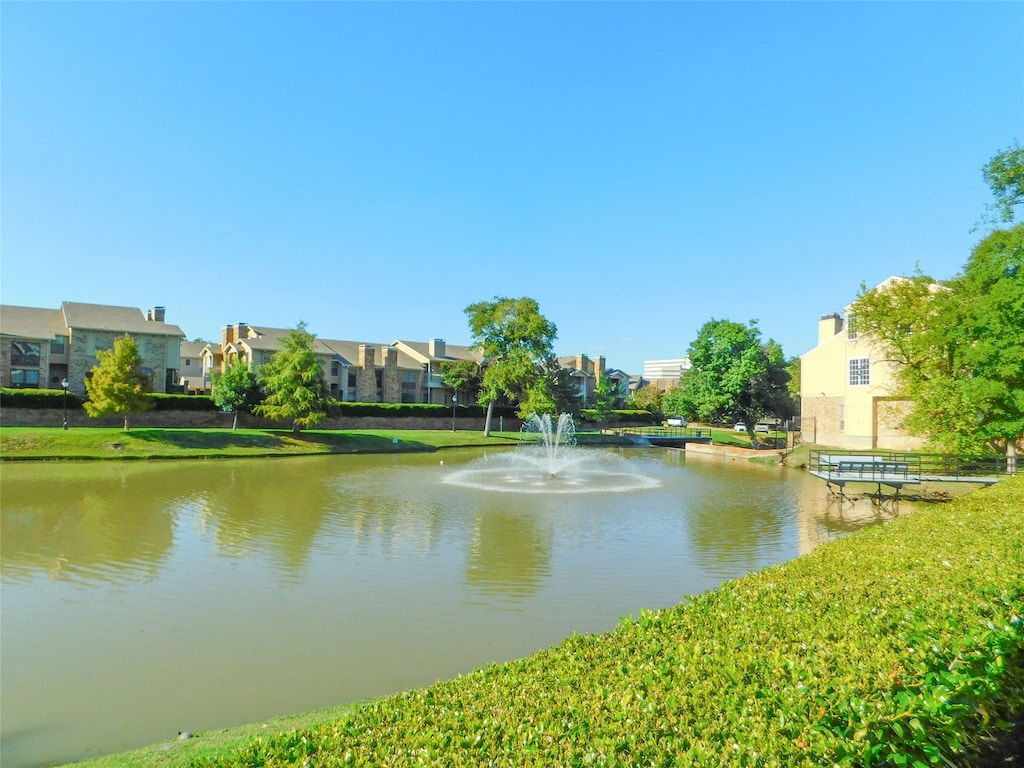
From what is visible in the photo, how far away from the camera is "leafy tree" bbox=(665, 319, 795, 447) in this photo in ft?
164

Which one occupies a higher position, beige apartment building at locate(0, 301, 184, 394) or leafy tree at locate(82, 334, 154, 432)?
beige apartment building at locate(0, 301, 184, 394)

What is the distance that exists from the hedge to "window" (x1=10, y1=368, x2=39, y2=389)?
56.3 meters

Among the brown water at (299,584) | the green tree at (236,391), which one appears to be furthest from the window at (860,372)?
the green tree at (236,391)

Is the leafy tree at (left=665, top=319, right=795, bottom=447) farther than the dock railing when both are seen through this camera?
Yes

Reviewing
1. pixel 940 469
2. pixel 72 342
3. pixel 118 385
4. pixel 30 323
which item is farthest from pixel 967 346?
pixel 30 323

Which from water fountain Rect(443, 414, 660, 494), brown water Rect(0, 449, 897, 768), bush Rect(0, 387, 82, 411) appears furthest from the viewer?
bush Rect(0, 387, 82, 411)

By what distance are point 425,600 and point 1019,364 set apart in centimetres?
2385

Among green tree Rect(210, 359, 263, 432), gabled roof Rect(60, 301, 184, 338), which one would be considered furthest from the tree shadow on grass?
gabled roof Rect(60, 301, 184, 338)

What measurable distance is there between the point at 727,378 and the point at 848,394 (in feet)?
31.8

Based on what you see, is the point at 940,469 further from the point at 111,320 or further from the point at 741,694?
the point at 111,320

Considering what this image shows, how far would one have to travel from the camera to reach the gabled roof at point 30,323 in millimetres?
48281

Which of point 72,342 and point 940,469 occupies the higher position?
point 72,342

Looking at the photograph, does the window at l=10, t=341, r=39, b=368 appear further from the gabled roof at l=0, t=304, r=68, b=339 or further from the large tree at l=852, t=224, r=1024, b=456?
the large tree at l=852, t=224, r=1024, b=456

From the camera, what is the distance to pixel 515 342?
56688mm
